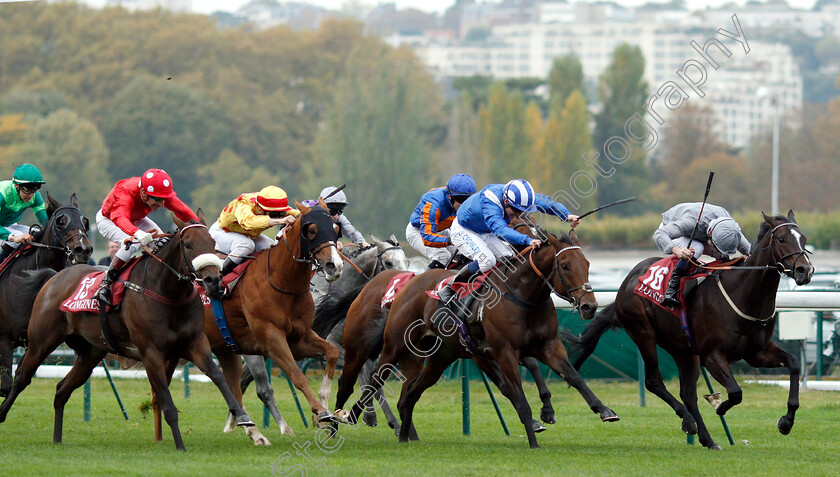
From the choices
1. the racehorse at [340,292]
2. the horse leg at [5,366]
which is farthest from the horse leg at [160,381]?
the horse leg at [5,366]

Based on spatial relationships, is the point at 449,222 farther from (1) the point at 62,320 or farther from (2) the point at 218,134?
(2) the point at 218,134

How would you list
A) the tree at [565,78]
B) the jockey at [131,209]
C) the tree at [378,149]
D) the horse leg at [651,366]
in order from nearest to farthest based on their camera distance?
1. the jockey at [131,209]
2. the horse leg at [651,366]
3. the tree at [378,149]
4. the tree at [565,78]

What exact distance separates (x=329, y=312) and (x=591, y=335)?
224 centimetres

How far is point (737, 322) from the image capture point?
887 centimetres

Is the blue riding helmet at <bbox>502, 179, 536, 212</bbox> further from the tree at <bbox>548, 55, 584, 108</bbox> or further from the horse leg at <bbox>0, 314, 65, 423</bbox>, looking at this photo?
the tree at <bbox>548, 55, 584, 108</bbox>

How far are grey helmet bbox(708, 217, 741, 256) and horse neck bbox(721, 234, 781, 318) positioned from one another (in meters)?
0.39

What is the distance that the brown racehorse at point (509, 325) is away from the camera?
8195 millimetres

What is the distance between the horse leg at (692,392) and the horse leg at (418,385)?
1777mm

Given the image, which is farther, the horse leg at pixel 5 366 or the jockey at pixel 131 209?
the horse leg at pixel 5 366

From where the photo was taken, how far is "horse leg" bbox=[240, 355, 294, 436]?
950 cm

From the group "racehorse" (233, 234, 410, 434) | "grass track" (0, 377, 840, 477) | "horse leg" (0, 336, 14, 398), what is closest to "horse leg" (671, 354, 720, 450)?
"grass track" (0, 377, 840, 477)

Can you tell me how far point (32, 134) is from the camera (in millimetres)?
56875

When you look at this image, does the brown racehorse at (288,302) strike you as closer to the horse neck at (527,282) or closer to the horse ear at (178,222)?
the horse ear at (178,222)

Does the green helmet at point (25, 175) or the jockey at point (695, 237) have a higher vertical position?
the green helmet at point (25, 175)
